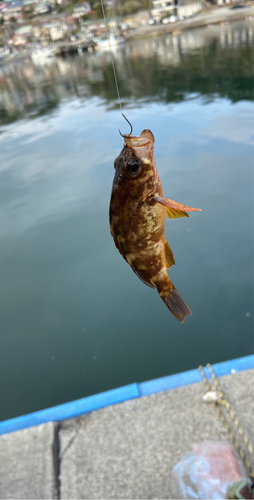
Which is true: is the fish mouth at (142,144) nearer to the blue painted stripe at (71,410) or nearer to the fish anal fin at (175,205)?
the fish anal fin at (175,205)

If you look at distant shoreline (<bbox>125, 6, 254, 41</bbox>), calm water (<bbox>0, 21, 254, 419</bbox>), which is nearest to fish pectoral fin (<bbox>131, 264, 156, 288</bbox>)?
calm water (<bbox>0, 21, 254, 419</bbox>)

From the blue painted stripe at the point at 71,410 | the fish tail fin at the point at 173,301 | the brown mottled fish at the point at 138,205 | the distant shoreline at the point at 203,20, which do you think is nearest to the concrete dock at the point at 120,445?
the blue painted stripe at the point at 71,410

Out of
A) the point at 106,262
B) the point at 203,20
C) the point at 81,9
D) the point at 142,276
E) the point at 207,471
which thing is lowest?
the point at 106,262

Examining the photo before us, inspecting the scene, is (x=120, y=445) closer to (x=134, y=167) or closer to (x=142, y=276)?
(x=142, y=276)

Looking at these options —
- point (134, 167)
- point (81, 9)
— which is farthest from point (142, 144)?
point (81, 9)

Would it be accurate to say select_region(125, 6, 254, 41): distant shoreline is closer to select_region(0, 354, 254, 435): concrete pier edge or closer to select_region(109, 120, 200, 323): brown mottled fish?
select_region(0, 354, 254, 435): concrete pier edge

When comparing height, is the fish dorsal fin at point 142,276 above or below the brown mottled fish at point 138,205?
below

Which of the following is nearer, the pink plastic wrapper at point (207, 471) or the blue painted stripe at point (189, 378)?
the pink plastic wrapper at point (207, 471)
